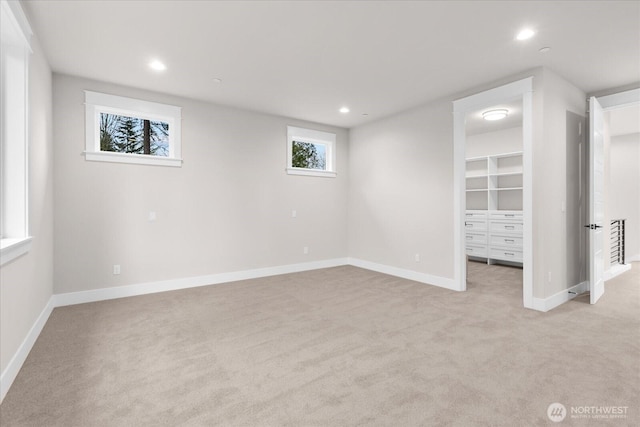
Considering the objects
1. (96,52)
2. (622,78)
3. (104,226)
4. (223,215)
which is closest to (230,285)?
(223,215)

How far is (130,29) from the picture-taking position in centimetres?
274

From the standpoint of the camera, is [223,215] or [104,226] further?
[223,215]

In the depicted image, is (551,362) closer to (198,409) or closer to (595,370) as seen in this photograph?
(595,370)

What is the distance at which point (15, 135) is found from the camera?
7.88 feet

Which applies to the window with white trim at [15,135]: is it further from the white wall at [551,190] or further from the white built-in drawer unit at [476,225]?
the white built-in drawer unit at [476,225]

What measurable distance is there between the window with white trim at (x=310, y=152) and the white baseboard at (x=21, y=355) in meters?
3.70

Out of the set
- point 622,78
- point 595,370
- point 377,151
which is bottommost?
point 595,370

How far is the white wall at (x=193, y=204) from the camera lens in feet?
12.3

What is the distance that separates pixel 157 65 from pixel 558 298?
5203 millimetres

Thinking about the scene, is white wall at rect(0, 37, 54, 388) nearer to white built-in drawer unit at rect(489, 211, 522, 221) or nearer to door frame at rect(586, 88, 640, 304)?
door frame at rect(586, 88, 640, 304)

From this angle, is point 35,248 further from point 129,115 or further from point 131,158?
point 129,115

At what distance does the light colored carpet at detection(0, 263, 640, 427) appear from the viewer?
5.84 ft

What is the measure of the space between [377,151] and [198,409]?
4741 millimetres

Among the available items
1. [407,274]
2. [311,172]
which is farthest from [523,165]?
[311,172]
